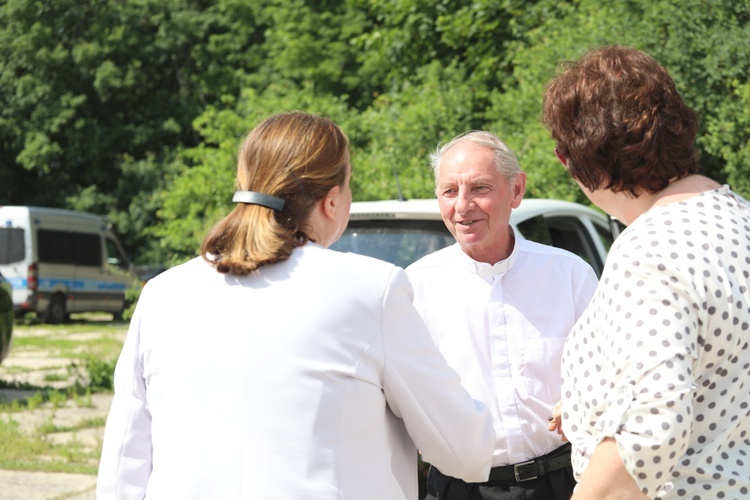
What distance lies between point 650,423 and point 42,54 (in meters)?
38.4

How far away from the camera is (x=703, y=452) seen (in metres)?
2.01

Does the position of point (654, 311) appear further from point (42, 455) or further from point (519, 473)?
point (42, 455)

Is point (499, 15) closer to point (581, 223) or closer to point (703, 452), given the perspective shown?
point (581, 223)

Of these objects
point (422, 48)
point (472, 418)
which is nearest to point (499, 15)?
point (422, 48)

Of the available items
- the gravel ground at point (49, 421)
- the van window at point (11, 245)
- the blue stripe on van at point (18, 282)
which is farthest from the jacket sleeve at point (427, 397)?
the van window at point (11, 245)

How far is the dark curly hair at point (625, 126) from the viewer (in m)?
2.15

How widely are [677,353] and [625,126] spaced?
514mm

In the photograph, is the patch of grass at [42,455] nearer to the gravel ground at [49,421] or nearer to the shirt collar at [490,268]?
the gravel ground at [49,421]

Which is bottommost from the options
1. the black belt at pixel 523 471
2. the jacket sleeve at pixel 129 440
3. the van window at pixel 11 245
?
the van window at pixel 11 245

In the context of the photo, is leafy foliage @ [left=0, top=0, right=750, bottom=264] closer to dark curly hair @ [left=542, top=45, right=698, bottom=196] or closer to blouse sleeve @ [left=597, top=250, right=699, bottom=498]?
dark curly hair @ [left=542, top=45, right=698, bottom=196]

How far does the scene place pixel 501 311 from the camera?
338 centimetres

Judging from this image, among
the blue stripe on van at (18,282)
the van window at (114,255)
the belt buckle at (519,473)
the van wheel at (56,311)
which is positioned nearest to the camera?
the belt buckle at (519,473)

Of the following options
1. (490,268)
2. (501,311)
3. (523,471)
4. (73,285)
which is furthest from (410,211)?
(73,285)

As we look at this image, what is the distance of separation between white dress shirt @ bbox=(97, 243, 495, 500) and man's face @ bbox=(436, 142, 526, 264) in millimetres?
1246
